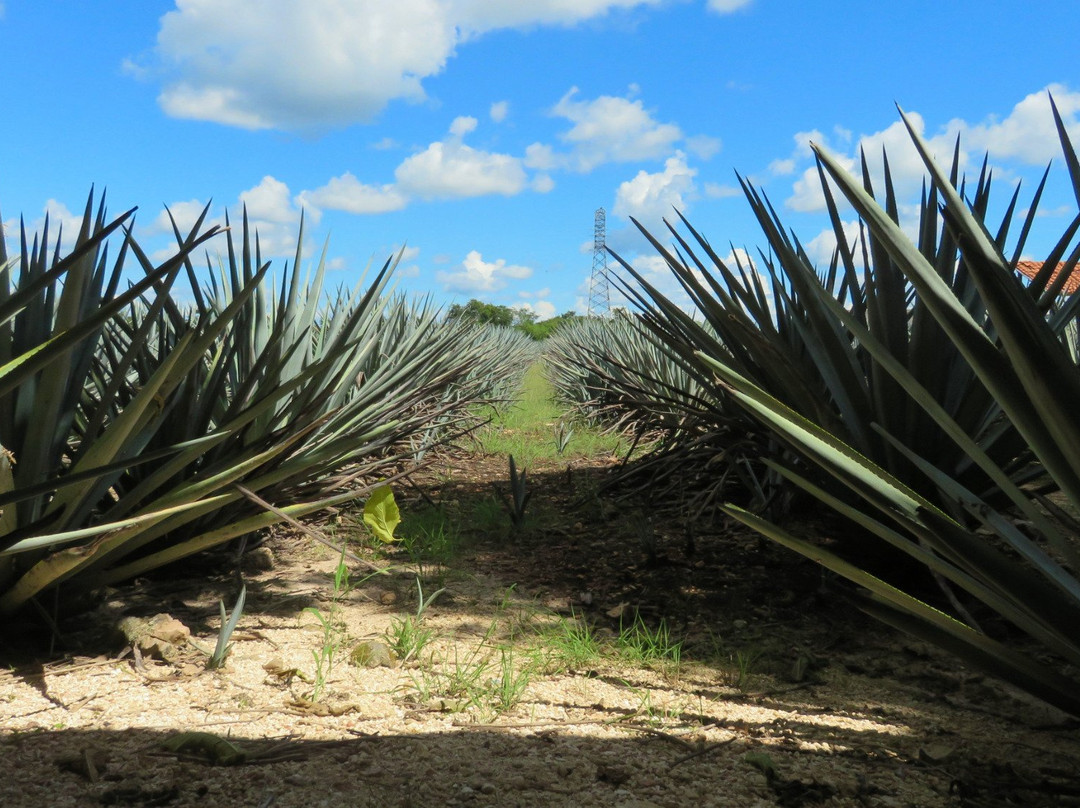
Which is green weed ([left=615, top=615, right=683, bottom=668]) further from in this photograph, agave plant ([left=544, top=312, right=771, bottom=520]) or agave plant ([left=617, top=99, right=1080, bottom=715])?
agave plant ([left=617, top=99, right=1080, bottom=715])

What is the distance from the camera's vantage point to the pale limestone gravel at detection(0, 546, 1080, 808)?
4.97 ft

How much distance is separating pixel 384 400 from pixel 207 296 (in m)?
0.91

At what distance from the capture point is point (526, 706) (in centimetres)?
202

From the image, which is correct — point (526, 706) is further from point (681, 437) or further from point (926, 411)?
point (681, 437)

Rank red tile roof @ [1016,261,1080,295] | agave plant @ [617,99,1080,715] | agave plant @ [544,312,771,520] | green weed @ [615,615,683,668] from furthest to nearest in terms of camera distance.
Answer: agave plant @ [544,312,771,520] < red tile roof @ [1016,261,1080,295] < green weed @ [615,615,683,668] < agave plant @ [617,99,1080,715]

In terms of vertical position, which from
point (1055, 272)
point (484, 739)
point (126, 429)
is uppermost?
point (1055, 272)

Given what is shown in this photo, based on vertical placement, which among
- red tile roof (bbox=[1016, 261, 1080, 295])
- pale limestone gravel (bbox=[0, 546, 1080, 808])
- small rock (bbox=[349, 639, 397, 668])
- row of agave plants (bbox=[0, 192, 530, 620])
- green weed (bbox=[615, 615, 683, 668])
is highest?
red tile roof (bbox=[1016, 261, 1080, 295])

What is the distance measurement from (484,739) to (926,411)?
133 cm

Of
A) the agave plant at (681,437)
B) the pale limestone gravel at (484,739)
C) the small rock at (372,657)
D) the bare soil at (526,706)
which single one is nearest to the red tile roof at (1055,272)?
the agave plant at (681,437)

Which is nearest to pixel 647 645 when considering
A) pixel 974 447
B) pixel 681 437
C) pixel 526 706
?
pixel 526 706

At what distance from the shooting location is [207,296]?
3.65 metres

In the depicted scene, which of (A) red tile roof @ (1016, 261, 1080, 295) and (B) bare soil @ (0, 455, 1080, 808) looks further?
(A) red tile roof @ (1016, 261, 1080, 295)

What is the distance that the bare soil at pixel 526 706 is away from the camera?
1.56m

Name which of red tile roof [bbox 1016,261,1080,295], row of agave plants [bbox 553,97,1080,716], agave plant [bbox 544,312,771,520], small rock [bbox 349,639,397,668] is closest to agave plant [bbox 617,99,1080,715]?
row of agave plants [bbox 553,97,1080,716]
